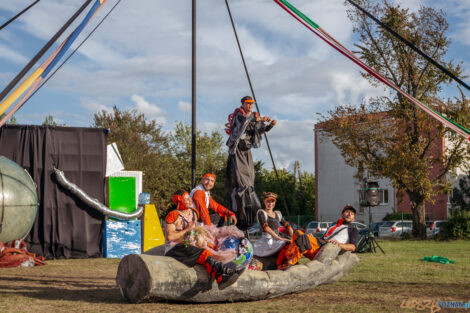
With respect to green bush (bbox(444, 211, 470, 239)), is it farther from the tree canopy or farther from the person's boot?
the person's boot

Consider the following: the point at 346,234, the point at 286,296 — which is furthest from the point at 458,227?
the point at 286,296

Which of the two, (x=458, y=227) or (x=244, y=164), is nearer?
(x=244, y=164)

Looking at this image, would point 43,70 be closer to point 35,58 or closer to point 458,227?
point 35,58

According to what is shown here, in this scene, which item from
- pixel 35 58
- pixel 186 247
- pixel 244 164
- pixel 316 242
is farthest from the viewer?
pixel 316 242

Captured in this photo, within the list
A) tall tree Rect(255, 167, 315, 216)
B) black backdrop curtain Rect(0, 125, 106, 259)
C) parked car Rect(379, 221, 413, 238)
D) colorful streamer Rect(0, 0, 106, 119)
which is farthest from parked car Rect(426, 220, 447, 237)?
colorful streamer Rect(0, 0, 106, 119)

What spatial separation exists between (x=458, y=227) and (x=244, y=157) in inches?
904

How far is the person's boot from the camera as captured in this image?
279 inches

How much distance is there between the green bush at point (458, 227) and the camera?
28.0 m

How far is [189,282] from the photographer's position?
7188 millimetres

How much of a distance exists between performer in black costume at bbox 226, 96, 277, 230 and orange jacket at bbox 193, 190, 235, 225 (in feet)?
0.63

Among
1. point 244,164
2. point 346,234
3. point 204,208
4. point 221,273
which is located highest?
point 244,164

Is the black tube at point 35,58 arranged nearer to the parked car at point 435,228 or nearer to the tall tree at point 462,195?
the parked car at point 435,228

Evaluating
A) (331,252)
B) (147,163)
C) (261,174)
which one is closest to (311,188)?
(261,174)

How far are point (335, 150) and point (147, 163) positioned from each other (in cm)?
1642
